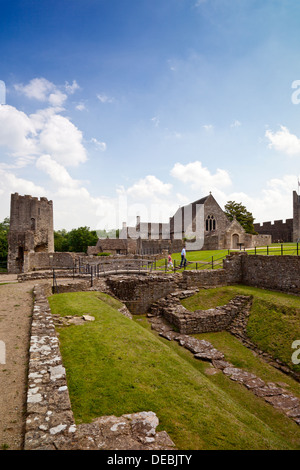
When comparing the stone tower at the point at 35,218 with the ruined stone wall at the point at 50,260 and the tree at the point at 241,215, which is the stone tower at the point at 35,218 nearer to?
the ruined stone wall at the point at 50,260

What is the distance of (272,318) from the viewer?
1245 centimetres

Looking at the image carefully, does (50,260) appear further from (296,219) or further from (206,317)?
(296,219)

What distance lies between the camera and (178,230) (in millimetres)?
47938

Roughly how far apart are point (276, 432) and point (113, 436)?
5169 millimetres

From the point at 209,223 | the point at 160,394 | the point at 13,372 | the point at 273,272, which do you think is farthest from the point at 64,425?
the point at 209,223

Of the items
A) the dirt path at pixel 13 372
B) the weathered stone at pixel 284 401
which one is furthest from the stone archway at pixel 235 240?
the dirt path at pixel 13 372

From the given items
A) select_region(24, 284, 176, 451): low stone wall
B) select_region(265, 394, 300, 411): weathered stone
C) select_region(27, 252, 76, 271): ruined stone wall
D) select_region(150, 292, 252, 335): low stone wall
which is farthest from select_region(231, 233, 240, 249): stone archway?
select_region(24, 284, 176, 451): low stone wall

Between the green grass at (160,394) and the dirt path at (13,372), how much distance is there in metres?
0.97

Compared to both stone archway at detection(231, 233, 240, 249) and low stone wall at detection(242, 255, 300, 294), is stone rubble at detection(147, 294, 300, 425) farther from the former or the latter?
stone archway at detection(231, 233, 240, 249)

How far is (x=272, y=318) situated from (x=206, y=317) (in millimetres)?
3545
